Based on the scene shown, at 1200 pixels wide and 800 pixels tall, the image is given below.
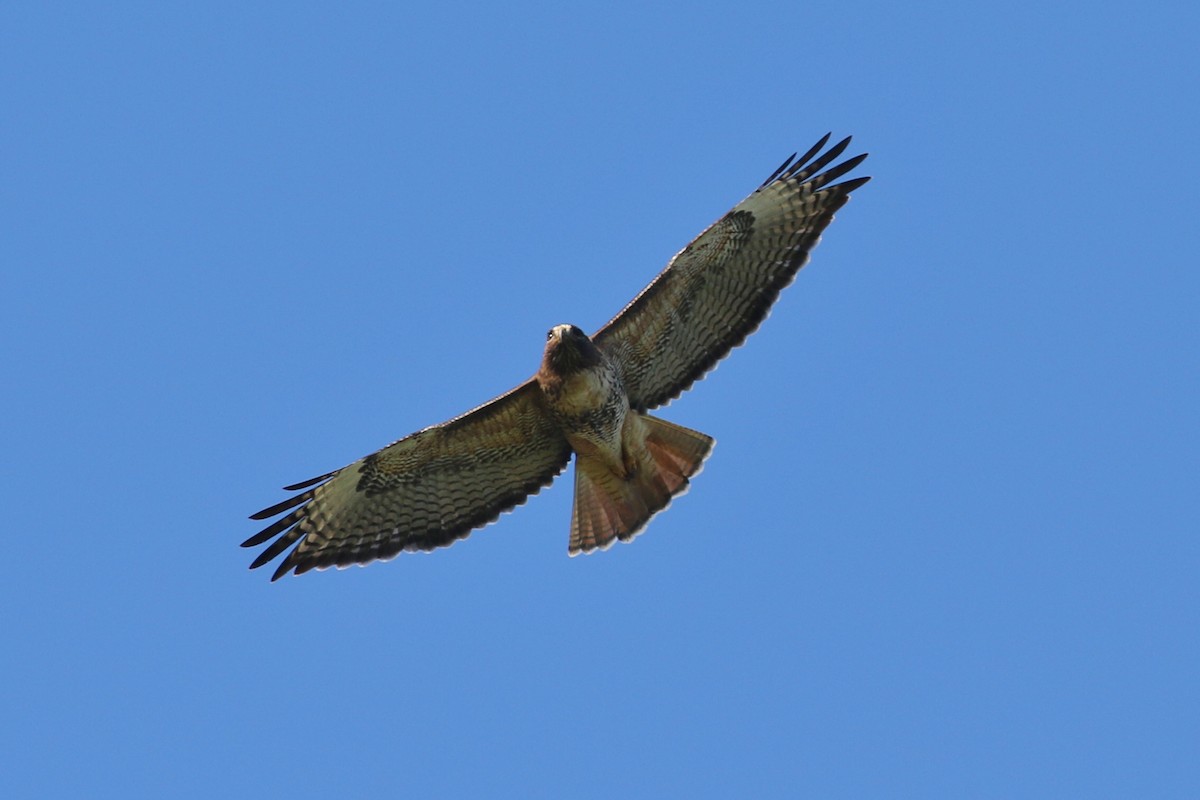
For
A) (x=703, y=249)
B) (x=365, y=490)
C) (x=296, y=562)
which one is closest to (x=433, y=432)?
(x=365, y=490)

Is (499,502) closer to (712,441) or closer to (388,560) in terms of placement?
(388,560)

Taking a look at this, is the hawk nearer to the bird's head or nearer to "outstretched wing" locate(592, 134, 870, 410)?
"outstretched wing" locate(592, 134, 870, 410)

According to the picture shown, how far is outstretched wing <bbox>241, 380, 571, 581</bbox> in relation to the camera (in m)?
11.8

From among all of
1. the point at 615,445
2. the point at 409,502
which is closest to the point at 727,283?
the point at 615,445

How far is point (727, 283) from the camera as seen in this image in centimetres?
1172

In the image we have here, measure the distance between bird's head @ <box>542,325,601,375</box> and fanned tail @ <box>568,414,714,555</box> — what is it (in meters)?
1.13

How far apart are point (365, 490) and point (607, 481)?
6.16 ft

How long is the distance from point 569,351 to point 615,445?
1057mm

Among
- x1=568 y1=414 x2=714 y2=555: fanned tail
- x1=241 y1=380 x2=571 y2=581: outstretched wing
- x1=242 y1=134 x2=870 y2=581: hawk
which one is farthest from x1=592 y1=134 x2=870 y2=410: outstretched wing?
x1=241 y1=380 x2=571 y2=581: outstretched wing

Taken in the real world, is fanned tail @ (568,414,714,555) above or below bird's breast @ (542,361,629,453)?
below

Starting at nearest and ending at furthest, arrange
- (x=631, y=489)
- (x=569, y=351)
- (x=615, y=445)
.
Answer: (x=569, y=351)
(x=615, y=445)
(x=631, y=489)

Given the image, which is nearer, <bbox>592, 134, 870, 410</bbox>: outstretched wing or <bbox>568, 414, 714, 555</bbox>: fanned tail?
<bbox>592, 134, 870, 410</bbox>: outstretched wing

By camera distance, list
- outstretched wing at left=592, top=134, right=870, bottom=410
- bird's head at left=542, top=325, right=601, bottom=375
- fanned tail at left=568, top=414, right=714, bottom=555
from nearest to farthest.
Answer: bird's head at left=542, top=325, right=601, bottom=375, outstretched wing at left=592, top=134, right=870, bottom=410, fanned tail at left=568, top=414, right=714, bottom=555

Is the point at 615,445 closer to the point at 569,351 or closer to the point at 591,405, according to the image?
the point at 591,405
